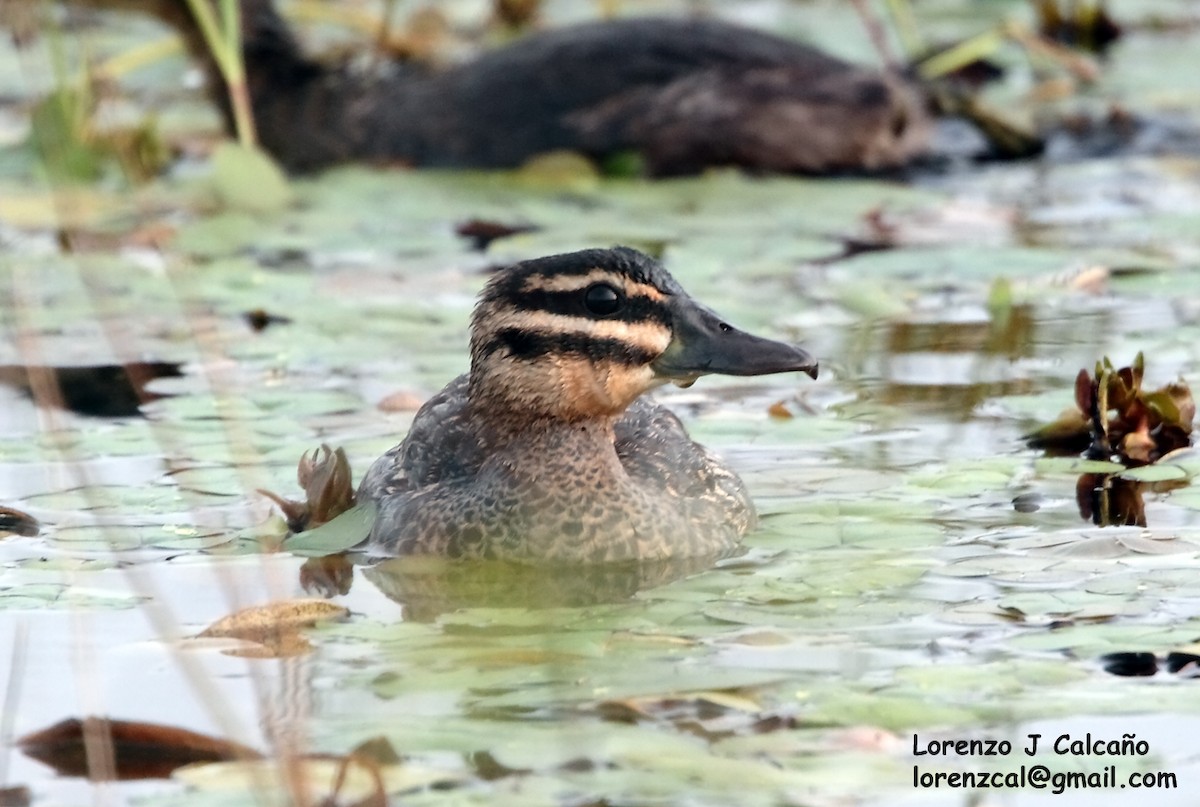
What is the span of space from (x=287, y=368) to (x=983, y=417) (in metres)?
2.68

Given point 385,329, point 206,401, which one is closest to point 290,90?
point 385,329

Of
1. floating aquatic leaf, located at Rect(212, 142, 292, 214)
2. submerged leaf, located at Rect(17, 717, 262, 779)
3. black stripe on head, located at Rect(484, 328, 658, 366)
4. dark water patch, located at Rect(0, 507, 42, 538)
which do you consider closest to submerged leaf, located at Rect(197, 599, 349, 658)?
submerged leaf, located at Rect(17, 717, 262, 779)

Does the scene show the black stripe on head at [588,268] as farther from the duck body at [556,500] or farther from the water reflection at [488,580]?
the water reflection at [488,580]

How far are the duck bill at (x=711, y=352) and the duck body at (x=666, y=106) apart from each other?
5958mm

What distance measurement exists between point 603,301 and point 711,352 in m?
0.34

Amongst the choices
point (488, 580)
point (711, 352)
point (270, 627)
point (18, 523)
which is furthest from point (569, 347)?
point (18, 523)

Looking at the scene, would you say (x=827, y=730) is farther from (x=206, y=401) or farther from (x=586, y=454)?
(x=206, y=401)

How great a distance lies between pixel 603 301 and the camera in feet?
21.2

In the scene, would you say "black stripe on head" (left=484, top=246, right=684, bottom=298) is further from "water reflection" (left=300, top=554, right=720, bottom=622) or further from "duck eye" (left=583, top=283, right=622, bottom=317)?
"water reflection" (left=300, top=554, right=720, bottom=622)

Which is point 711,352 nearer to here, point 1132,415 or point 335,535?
point 335,535

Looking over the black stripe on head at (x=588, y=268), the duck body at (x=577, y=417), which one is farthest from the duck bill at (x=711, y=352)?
the black stripe on head at (x=588, y=268)

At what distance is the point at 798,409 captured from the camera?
8.14 meters

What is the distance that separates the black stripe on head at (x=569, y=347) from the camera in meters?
6.46

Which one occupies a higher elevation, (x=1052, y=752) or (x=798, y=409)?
(x=798, y=409)
